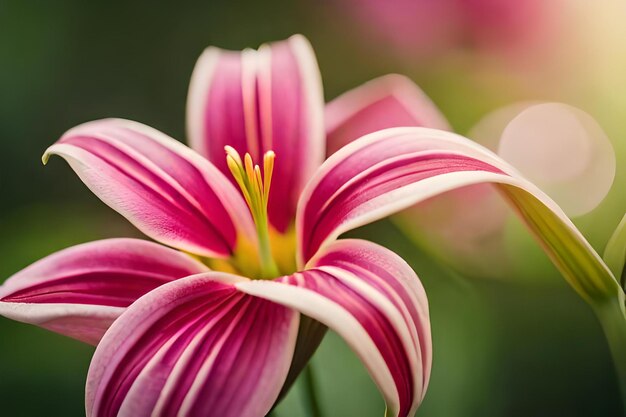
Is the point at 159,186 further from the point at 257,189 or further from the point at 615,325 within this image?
the point at 615,325

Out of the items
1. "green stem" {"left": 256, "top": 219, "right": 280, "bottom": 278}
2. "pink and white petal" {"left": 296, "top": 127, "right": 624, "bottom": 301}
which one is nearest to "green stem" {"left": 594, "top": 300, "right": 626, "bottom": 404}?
"pink and white petal" {"left": 296, "top": 127, "right": 624, "bottom": 301}

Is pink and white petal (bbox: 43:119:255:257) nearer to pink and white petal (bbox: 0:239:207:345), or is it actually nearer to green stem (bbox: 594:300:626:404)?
pink and white petal (bbox: 0:239:207:345)

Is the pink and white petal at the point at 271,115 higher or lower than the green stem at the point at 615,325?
higher

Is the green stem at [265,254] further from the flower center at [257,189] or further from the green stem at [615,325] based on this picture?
the green stem at [615,325]

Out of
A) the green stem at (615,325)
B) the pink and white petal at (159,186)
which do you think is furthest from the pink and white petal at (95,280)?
the green stem at (615,325)

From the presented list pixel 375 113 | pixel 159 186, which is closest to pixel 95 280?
pixel 159 186

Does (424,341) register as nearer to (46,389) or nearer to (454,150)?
(454,150)
